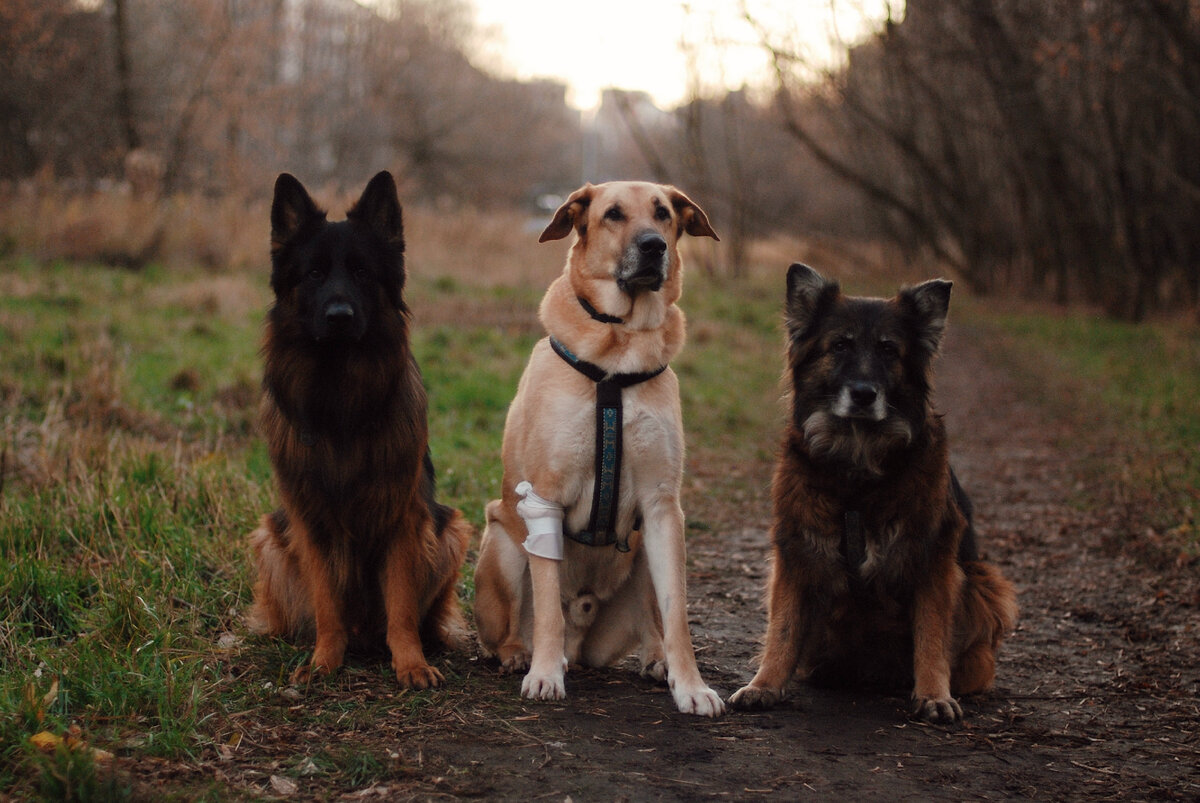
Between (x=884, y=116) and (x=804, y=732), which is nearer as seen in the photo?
(x=804, y=732)

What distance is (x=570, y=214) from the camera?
3.90 metres

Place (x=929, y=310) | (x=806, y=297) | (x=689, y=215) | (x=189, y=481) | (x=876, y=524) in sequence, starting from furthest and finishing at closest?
(x=189, y=481) < (x=689, y=215) < (x=806, y=297) < (x=929, y=310) < (x=876, y=524)

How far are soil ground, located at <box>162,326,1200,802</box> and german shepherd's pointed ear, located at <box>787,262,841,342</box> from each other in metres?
1.42

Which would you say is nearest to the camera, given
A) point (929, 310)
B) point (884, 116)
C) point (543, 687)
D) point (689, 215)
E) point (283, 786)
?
point (283, 786)

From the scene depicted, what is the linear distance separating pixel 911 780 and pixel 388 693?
1751 mm

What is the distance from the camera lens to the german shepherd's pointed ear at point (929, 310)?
361cm

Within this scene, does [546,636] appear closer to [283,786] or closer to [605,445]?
[605,445]

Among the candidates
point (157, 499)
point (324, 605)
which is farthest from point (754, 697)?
point (157, 499)

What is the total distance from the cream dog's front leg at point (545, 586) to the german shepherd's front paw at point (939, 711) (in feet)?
4.19

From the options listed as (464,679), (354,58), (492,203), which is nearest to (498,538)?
(464,679)

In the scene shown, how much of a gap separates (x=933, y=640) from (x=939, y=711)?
24cm

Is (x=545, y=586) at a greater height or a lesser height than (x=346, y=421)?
lesser

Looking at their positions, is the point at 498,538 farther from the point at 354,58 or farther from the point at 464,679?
the point at 354,58

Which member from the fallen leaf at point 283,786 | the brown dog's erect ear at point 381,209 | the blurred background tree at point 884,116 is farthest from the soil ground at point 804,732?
the blurred background tree at point 884,116
